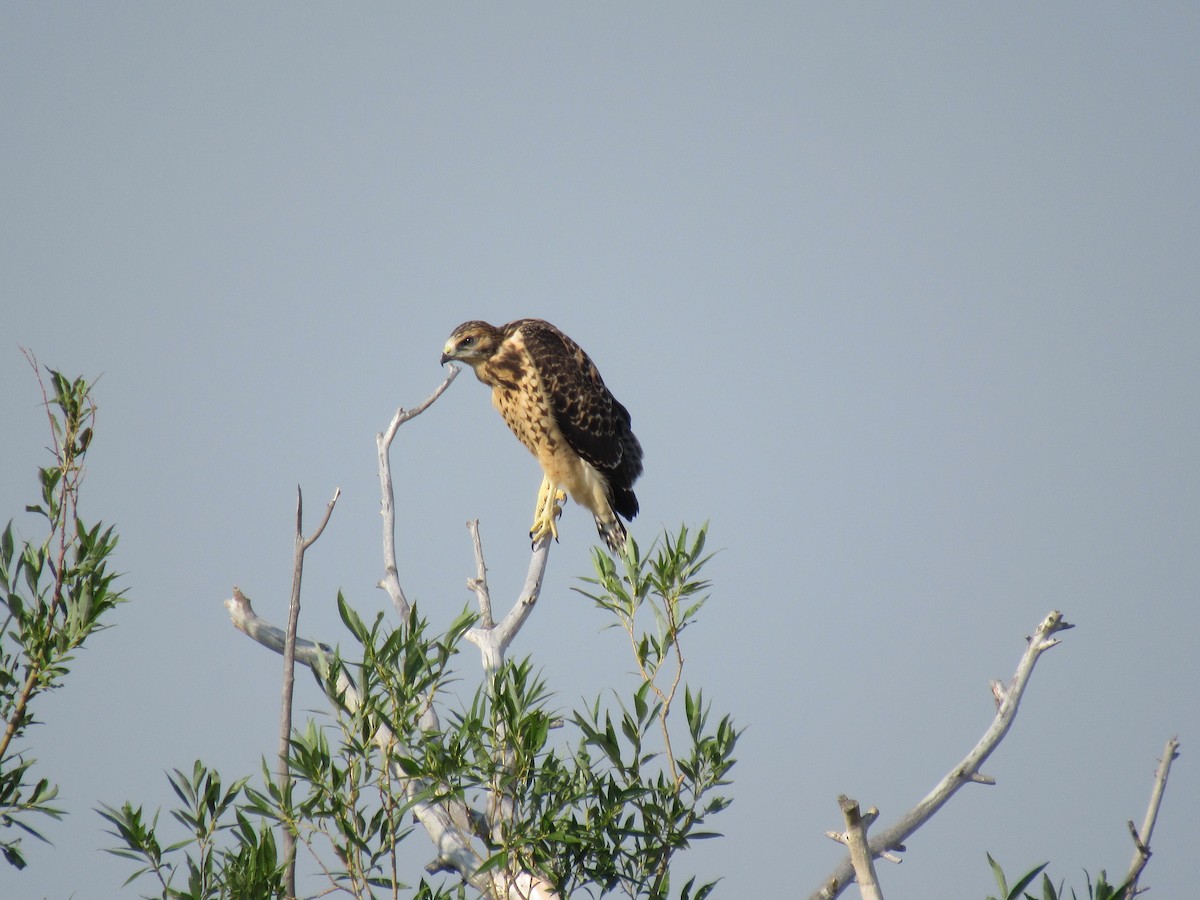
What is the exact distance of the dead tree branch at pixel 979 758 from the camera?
8.95 ft

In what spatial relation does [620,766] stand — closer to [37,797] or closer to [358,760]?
[358,760]

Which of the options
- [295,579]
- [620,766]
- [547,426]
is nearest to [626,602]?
[620,766]

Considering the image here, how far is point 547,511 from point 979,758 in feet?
10.8

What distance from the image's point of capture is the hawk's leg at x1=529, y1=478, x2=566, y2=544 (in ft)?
18.7

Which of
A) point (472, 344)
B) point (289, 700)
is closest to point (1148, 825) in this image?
point (289, 700)

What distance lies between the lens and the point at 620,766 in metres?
2.50

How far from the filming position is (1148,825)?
2.25 metres

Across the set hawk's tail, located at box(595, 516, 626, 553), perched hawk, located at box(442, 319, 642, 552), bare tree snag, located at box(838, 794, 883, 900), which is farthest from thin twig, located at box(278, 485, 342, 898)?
hawk's tail, located at box(595, 516, 626, 553)

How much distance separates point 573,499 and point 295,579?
411 cm

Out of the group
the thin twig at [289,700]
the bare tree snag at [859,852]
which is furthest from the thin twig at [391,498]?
the bare tree snag at [859,852]

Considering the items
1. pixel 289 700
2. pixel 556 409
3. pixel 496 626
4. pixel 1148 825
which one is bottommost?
pixel 1148 825

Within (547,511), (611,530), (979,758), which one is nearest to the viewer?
(979,758)

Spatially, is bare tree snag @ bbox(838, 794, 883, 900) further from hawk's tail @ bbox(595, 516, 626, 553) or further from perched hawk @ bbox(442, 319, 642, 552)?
hawk's tail @ bbox(595, 516, 626, 553)

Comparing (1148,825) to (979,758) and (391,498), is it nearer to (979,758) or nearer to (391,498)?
(979,758)
